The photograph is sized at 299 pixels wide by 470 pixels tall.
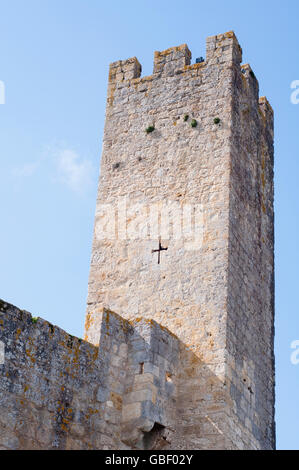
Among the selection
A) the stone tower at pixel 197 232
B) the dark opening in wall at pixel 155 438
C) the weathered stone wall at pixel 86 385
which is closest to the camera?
the weathered stone wall at pixel 86 385

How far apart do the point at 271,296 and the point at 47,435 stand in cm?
498

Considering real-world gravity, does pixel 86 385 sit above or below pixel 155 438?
above

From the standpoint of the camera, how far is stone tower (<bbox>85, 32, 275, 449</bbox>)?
10617mm

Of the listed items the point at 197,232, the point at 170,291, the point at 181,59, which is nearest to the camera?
the point at 170,291

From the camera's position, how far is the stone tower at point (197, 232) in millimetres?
10617

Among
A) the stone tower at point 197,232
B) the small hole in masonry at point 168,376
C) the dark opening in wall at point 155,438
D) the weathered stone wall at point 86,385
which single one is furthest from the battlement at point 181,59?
the dark opening in wall at point 155,438

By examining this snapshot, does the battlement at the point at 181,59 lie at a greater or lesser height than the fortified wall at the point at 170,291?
greater

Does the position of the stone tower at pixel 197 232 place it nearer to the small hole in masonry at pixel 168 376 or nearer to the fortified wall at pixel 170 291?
the fortified wall at pixel 170 291

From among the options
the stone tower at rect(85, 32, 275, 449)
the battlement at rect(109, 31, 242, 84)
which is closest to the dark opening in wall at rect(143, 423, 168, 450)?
the stone tower at rect(85, 32, 275, 449)

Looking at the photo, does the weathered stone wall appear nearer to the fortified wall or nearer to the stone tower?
the fortified wall

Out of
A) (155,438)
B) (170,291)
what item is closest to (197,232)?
(170,291)

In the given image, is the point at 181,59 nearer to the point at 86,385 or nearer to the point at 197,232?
the point at 197,232

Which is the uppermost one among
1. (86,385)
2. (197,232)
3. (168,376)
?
(197,232)

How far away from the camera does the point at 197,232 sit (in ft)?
38.0
